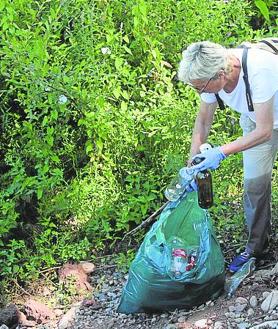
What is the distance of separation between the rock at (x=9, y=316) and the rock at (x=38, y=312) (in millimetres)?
80

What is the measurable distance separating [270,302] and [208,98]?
1151 millimetres

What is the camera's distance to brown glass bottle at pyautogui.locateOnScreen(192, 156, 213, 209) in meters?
3.66

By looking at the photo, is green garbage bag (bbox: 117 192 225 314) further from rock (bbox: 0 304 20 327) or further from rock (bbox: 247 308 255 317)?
rock (bbox: 0 304 20 327)

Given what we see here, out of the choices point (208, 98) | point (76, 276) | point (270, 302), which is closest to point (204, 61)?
point (208, 98)

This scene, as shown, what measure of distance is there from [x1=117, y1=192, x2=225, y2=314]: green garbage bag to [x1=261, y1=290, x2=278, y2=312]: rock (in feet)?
1.24

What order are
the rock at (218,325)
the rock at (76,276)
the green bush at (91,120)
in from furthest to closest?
the green bush at (91,120) → the rock at (76,276) → the rock at (218,325)

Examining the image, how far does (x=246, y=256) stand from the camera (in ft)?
13.8

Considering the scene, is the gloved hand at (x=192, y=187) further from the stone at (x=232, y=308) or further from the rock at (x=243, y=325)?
the rock at (x=243, y=325)

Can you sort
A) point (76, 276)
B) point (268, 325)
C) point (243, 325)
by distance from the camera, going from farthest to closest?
Result: point (76, 276) → point (243, 325) → point (268, 325)

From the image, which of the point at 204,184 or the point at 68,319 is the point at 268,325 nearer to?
the point at 204,184

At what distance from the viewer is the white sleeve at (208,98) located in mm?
3751

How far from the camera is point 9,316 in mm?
4312

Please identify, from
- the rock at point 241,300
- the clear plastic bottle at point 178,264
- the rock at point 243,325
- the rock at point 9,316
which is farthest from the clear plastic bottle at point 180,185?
the rock at point 9,316

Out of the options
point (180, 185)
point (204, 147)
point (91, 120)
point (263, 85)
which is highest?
point (263, 85)
